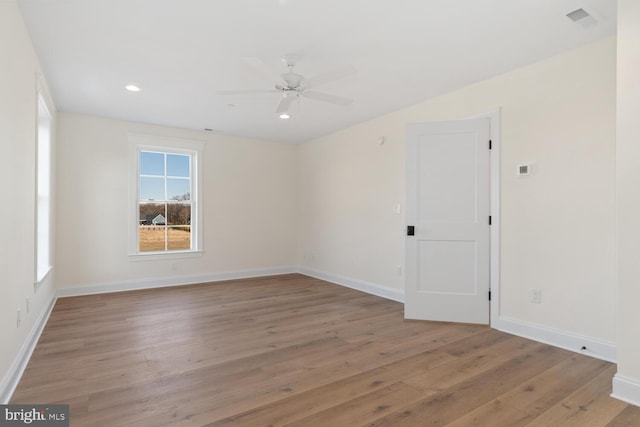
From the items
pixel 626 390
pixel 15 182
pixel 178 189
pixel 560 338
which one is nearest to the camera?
pixel 626 390

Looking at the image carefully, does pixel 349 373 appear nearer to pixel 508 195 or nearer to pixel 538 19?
pixel 508 195

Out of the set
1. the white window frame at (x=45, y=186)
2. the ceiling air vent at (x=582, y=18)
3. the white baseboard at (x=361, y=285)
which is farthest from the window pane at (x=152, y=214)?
the ceiling air vent at (x=582, y=18)

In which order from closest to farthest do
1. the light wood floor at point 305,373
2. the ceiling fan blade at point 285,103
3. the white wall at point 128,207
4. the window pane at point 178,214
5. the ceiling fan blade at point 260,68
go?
the light wood floor at point 305,373 → the ceiling fan blade at point 260,68 → the ceiling fan blade at point 285,103 → the white wall at point 128,207 → the window pane at point 178,214

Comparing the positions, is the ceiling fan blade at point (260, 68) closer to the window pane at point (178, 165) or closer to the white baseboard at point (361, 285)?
the white baseboard at point (361, 285)

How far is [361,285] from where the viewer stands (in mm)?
5145

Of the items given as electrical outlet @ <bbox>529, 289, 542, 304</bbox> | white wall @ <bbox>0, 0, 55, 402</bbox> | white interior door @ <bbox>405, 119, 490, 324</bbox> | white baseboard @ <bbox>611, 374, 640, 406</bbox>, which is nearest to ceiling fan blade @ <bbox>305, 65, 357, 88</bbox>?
white interior door @ <bbox>405, 119, 490, 324</bbox>

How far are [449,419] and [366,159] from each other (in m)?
3.79

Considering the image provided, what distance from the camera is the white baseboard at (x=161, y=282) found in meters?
4.79

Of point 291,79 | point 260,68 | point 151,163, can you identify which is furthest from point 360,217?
→ point 151,163

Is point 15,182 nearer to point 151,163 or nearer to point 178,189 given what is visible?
point 151,163

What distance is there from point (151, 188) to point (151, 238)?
822 millimetres

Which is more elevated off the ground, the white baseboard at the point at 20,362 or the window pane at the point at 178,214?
the window pane at the point at 178,214

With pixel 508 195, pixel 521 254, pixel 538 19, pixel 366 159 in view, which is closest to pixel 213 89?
pixel 366 159

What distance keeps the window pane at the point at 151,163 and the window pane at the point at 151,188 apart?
4.5 inches
